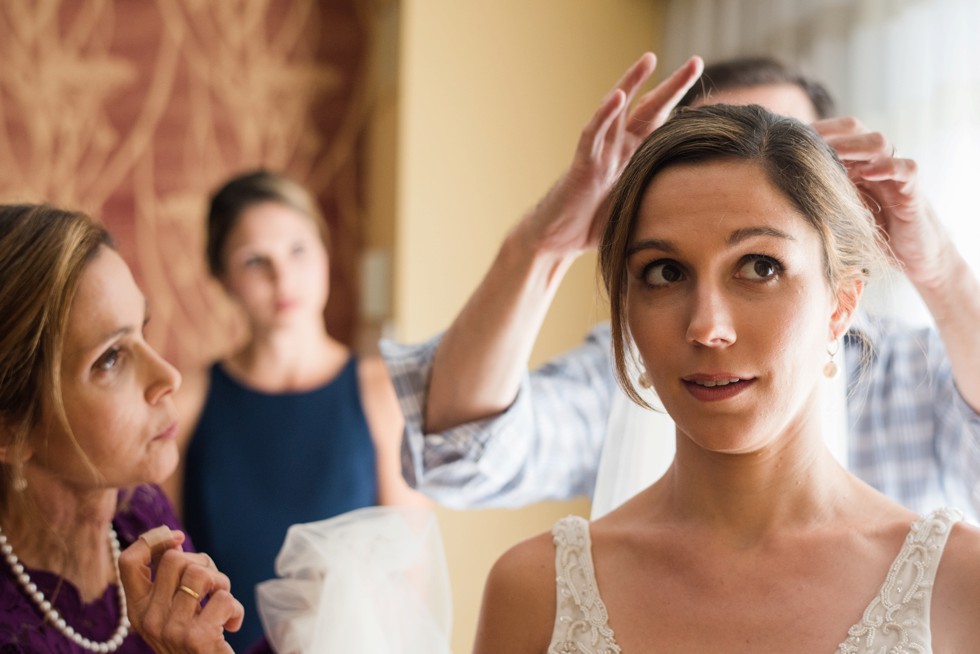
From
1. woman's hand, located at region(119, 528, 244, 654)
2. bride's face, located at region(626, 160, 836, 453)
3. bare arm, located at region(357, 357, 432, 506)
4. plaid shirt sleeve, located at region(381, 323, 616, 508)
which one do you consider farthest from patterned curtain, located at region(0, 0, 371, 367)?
bride's face, located at region(626, 160, 836, 453)

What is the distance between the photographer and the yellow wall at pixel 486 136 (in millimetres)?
2945

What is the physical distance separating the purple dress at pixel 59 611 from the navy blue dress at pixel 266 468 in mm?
865

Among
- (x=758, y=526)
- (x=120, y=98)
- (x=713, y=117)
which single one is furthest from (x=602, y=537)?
(x=120, y=98)

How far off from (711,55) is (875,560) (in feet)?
6.19

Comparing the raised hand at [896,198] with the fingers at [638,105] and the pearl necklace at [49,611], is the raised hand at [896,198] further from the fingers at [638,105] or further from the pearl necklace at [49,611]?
the pearl necklace at [49,611]

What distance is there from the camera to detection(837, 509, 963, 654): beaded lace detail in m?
1.02

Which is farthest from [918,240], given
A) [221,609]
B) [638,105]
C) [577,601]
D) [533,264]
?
[221,609]

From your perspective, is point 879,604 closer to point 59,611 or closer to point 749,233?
point 749,233

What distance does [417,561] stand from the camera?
1441mm

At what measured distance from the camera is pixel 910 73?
211 centimetres

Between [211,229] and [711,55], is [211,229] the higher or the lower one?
the lower one

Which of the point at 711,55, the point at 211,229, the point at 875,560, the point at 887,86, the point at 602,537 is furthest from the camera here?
the point at 711,55

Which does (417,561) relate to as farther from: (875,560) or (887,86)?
(887,86)

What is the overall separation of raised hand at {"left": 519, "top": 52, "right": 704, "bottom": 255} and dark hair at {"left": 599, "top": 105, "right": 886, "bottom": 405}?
0.16m
